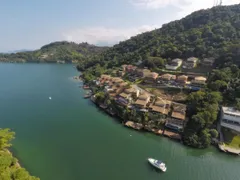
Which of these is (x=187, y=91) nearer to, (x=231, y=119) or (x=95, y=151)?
(x=231, y=119)

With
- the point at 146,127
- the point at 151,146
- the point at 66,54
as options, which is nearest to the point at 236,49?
the point at 146,127

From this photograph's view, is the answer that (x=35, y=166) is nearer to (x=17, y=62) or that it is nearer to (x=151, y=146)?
(x=151, y=146)

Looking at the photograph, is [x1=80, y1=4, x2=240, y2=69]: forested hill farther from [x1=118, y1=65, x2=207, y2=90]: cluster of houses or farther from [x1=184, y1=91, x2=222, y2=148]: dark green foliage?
[x1=184, y1=91, x2=222, y2=148]: dark green foliage

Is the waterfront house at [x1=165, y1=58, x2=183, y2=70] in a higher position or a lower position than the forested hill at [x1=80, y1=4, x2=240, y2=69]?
lower

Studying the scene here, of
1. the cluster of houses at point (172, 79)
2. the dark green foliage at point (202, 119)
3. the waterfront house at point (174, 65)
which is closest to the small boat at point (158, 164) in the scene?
the dark green foliage at point (202, 119)

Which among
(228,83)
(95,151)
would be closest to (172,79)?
(228,83)

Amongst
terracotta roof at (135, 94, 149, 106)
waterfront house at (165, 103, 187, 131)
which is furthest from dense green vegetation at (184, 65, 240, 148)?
terracotta roof at (135, 94, 149, 106)

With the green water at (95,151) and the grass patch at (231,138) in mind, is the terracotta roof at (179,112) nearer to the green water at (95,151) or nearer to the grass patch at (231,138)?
the green water at (95,151)
